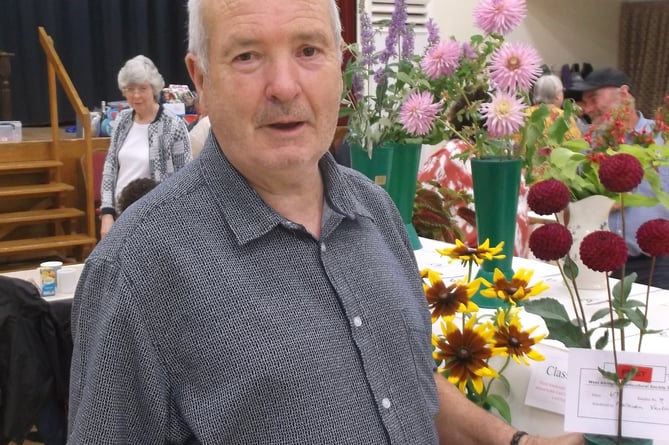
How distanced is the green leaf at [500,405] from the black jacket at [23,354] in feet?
5.31

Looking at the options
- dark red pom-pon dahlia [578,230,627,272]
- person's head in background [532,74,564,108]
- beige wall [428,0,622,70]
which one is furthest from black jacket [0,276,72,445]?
beige wall [428,0,622,70]

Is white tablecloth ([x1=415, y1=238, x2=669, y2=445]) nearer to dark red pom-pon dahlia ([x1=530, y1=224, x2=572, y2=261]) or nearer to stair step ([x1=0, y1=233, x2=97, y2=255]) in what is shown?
dark red pom-pon dahlia ([x1=530, y1=224, x2=572, y2=261])

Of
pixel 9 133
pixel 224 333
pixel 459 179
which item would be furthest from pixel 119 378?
pixel 9 133

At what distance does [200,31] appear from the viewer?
0.98 metres

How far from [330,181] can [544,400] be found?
0.59m

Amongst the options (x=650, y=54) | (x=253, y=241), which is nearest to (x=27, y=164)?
(x=253, y=241)

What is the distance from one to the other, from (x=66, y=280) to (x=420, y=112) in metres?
1.69

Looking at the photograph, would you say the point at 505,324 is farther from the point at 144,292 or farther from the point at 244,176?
the point at 144,292

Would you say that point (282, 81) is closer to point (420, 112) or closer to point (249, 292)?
point (249, 292)

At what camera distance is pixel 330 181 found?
1104mm

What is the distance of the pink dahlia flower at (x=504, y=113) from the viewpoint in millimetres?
1595

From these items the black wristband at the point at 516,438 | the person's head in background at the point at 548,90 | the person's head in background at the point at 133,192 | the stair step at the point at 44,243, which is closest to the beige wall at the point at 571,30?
the person's head in background at the point at 548,90

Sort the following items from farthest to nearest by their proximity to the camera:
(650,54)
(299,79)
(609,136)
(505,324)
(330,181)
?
1. (650,54)
2. (609,136)
3. (505,324)
4. (330,181)
5. (299,79)

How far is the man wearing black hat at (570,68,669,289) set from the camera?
8.97 ft
